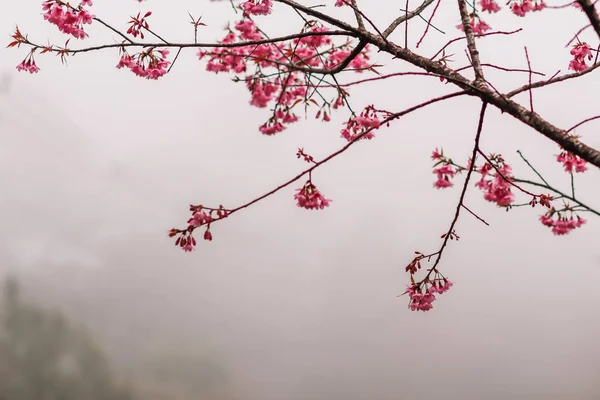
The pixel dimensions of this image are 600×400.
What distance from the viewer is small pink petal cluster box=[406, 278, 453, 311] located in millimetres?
3391

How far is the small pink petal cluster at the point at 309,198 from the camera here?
9.91 ft

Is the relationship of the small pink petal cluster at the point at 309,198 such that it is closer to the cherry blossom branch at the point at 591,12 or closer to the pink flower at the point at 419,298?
the pink flower at the point at 419,298

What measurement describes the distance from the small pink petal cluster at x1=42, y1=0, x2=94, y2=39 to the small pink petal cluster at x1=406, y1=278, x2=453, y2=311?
9.38 ft

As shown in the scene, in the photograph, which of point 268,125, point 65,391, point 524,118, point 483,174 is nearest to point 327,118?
point 268,125

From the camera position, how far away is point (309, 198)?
10.0 feet

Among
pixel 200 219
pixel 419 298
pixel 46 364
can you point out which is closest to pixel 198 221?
pixel 200 219

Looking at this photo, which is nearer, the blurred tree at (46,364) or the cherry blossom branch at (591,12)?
the cherry blossom branch at (591,12)

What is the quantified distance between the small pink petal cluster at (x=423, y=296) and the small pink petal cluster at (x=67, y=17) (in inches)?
113

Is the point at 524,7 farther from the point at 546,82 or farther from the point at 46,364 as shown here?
the point at 46,364

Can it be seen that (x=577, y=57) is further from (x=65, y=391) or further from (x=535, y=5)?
(x=65, y=391)

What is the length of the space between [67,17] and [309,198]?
6.77 feet

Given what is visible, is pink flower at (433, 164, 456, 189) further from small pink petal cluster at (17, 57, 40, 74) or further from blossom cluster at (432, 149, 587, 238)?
small pink petal cluster at (17, 57, 40, 74)

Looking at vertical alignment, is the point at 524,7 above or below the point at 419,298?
above

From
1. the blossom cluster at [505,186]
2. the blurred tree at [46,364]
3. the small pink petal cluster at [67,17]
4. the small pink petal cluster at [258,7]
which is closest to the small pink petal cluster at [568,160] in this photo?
the blossom cluster at [505,186]
